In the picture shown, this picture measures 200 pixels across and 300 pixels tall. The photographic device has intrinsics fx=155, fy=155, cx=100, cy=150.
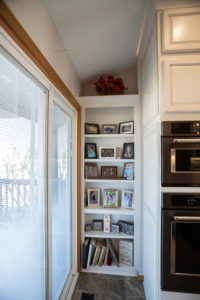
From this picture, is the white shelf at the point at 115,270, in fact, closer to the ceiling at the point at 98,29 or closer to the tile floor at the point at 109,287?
the tile floor at the point at 109,287

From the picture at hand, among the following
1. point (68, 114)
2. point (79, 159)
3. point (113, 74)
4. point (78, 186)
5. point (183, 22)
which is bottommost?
point (78, 186)

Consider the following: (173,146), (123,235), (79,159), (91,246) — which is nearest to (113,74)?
(79,159)

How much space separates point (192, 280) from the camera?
44.7 inches

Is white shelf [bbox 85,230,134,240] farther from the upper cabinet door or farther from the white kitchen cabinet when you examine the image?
the upper cabinet door

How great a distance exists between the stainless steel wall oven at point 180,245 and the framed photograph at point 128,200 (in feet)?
2.69

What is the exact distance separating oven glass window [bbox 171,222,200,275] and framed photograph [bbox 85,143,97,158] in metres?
1.23

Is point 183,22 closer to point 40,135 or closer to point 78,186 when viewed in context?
point 40,135

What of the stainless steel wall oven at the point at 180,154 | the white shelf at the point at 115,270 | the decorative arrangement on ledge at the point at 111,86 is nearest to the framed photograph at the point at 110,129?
the decorative arrangement on ledge at the point at 111,86

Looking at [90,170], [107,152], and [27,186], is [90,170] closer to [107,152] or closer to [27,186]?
[107,152]

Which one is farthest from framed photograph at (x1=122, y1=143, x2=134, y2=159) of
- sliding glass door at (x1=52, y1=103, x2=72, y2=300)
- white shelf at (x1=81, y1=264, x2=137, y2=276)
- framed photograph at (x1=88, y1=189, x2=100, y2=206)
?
white shelf at (x1=81, y1=264, x2=137, y2=276)

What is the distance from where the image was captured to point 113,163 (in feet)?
7.06

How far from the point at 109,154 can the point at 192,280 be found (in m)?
1.40

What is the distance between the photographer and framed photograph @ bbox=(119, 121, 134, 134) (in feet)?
6.53

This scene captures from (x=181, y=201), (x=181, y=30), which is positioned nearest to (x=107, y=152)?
(x=181, y=201)
